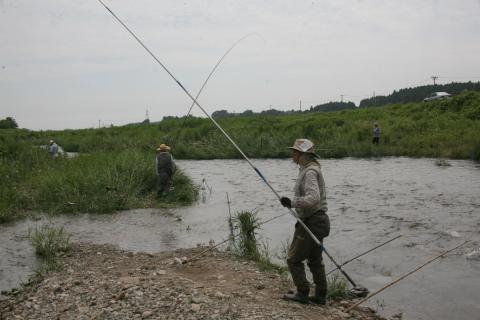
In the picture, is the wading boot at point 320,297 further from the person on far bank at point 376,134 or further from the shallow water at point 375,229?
the person on far bank at point 376,134

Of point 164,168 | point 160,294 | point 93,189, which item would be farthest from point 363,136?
point 160,294

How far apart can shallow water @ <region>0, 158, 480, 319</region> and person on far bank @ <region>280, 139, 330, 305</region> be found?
5.42 feet

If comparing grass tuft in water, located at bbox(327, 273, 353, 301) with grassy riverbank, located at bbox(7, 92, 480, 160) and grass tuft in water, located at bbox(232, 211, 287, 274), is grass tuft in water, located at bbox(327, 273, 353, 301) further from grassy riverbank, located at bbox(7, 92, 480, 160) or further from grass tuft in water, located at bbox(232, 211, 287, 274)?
grassy riverbank, located at bbox(7, 92, 480, 160)

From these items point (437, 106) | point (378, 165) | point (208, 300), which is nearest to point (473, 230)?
point (208, 300)

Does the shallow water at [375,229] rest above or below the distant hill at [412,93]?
below

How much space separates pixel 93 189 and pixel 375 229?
8191 millimetres

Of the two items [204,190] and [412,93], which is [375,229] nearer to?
[204,190]

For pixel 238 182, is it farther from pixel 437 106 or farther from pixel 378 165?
pixel 437 106

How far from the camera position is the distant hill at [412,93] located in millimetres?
68625

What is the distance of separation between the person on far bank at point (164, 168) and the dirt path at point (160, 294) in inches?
240

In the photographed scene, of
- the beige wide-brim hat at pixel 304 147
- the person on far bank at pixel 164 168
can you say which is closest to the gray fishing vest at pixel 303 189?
the beige wide-brim hat at pixel 304 147

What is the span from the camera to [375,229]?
11.4 meters

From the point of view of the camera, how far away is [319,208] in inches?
223

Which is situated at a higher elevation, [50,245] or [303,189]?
[303,189]
